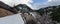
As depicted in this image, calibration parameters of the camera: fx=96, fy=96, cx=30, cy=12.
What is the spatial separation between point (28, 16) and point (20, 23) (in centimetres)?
21

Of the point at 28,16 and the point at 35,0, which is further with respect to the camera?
the point at 35,0

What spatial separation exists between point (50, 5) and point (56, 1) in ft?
0.44

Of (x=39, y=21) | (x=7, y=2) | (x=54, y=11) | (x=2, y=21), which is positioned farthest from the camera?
(x=7, y=2)

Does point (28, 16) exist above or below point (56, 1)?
below

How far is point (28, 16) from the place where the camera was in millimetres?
1284

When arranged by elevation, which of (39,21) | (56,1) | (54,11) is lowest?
(39,21)

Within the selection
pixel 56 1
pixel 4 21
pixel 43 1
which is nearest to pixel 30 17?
pixel 4 21

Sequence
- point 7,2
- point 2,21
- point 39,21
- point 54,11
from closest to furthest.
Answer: point 2,21, point 39,21, point 54,11, point 7,2

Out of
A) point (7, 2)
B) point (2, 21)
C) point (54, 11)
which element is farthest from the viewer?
point (7, 2)

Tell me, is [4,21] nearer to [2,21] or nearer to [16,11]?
[2,21]

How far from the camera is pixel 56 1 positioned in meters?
1.60

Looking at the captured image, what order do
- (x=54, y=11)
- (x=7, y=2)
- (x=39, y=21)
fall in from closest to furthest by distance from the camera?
(x=39, y=21)
(x=54, y=11)
(x=7, y=2)

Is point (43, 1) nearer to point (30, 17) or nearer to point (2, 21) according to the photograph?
→ point (30, 17)

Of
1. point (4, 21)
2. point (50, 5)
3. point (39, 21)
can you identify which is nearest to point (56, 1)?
point (50, 5)
